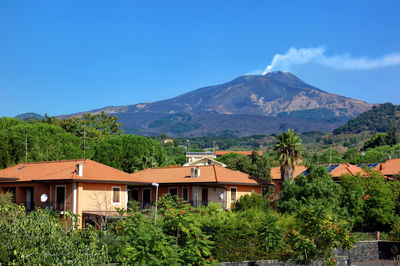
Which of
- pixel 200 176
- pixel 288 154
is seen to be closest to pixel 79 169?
pixel 200 176

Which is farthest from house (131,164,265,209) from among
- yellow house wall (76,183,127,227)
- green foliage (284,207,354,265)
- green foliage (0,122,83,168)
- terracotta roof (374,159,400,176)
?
green foliage (284,207,354,265)

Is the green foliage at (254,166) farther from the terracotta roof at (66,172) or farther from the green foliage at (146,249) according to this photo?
the green foliage at (146,249)

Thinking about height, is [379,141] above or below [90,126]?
above

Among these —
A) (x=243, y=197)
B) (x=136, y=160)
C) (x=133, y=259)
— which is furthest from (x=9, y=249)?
(x=136, y=160)

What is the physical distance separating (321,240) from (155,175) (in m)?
31.9

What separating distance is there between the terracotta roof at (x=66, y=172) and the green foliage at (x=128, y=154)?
70.3 feet

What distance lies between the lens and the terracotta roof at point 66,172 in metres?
45.4

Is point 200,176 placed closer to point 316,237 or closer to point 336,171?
point 336,171

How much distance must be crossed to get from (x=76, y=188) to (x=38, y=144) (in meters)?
26.6

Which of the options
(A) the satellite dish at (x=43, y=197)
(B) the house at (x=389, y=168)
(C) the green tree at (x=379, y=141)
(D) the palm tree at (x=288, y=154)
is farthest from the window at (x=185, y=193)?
(C) the green tree at (x=379, y=141)

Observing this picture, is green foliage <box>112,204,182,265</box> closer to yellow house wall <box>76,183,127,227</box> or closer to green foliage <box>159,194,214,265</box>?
green foliage <box>159,194,214,265</box>

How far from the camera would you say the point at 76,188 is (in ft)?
146

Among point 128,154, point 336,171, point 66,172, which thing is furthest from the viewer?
point 128,154

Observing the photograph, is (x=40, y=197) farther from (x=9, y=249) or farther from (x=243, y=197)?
(x=9, y=249)
